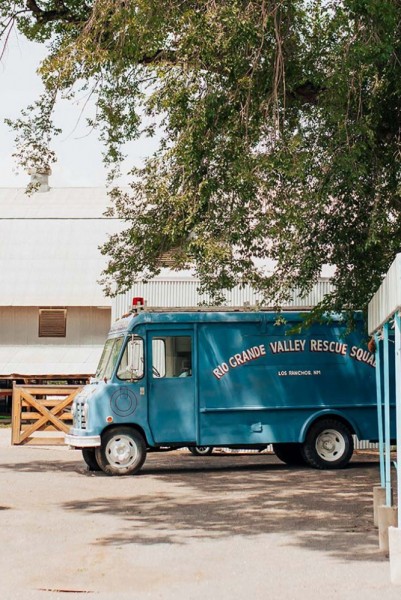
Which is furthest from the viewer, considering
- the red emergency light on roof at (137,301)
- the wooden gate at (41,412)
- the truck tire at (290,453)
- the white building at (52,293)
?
the white building at (52,293)

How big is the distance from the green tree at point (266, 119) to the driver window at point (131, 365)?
3.26 m

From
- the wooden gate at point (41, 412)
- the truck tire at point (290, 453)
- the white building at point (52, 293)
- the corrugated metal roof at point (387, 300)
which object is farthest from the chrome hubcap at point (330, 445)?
the white building at point (52, 293)

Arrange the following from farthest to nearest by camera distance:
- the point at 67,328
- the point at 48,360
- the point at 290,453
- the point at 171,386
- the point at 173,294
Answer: the point at 67,328
the point at 48,360
the point at 173,294
the point at 290,453
the point at 171,386

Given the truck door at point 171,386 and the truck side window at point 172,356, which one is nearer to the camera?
the truck door at point 171,386

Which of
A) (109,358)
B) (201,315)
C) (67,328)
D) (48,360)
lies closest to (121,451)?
(109,358)

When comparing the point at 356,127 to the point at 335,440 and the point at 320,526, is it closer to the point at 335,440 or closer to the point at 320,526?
the point at 320,526

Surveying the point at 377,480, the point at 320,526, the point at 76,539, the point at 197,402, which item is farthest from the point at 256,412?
the point at 76,539

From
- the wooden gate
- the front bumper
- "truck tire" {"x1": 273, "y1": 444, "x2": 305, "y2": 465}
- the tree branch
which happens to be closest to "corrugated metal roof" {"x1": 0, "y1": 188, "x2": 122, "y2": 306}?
the wooden gate

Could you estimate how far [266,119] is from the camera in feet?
43.3

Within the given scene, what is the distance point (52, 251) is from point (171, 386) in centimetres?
2573

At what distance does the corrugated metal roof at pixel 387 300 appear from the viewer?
8.43 m

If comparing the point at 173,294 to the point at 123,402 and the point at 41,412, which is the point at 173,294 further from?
the point at 123,402

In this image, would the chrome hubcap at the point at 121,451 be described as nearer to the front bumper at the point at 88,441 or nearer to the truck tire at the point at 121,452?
the truck tire at the point at 121,452

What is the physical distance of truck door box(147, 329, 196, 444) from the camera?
1841 cm
